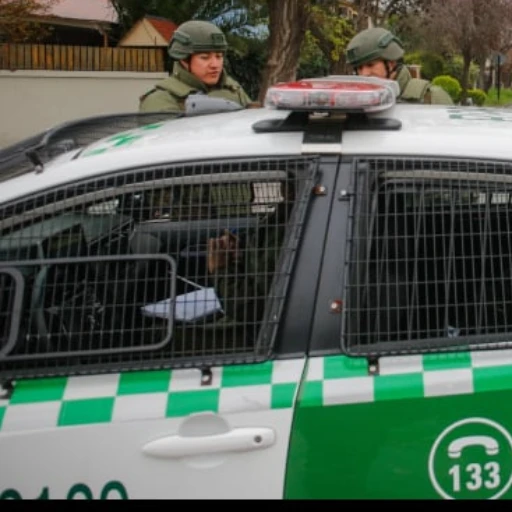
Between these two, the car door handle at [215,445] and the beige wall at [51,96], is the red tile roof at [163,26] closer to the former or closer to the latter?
the beige wall at [51,96]

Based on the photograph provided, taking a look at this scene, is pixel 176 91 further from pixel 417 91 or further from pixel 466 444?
pixel 466 444

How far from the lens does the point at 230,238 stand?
6.20 feet

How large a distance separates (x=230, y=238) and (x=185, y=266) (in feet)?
0.44

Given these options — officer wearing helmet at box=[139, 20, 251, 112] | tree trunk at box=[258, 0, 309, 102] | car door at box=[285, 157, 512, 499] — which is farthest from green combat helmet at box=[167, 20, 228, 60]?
tree trunk at box=[258, 0, 309, 102]

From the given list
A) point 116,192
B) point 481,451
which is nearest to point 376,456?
point 481,451

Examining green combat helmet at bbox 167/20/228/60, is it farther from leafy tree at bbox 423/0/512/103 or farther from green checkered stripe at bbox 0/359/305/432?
leafy tree at bbox 423/0/512/103

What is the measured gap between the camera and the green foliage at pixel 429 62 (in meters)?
35.4

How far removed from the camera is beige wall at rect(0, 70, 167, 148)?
45.1ft

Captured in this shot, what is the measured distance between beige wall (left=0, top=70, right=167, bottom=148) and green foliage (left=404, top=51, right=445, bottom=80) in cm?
2368

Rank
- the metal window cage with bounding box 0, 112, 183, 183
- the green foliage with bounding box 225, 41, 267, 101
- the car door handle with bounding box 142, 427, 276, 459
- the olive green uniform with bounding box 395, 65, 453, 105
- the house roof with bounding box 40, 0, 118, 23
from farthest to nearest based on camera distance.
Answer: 1. the green foliage with bounding box 225, 41, 267, 101
2. the house roof with bounding box 40, 0, 118, 23
3. the olive green uniform with bounding box 395, 65, 453, 105
4. the metal window cage with bounding box 0, 112, 183, 183
5. the car door handle with bounding box 142, 427, 276, 459

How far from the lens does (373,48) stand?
399 cm

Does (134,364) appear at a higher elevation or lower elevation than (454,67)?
lower

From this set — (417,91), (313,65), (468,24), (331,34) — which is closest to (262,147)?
(417,91)

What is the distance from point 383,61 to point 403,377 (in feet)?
8.81
